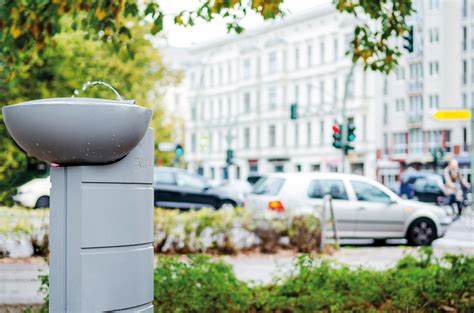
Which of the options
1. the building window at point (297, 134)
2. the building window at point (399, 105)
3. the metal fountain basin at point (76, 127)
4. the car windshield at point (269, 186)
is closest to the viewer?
the metal fountain basin at point (76, 127)

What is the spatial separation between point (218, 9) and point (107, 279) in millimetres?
4053

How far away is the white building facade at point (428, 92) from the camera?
227 ft

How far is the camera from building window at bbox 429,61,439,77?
7131cm

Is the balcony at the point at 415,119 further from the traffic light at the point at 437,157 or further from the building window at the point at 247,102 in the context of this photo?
the building window at the point at 247,102

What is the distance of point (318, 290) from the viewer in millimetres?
7398

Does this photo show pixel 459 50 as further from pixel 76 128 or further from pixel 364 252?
pixel 76 128

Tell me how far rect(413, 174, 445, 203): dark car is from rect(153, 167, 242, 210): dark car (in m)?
16.4

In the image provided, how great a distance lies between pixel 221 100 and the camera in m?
92.4

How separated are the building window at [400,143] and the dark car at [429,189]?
3269 centimetres

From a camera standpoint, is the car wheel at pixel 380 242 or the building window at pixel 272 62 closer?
the car wheel at pixel 380 242

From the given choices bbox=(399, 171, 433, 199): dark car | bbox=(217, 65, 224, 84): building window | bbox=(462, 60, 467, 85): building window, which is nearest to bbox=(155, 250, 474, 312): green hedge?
bbox=(399, 171, 433, 199): dark car

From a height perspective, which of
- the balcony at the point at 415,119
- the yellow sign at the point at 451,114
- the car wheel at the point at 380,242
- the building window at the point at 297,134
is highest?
the balcony at the point at 415,119

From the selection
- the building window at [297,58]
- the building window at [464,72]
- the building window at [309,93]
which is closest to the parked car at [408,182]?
the building window at [464,72]

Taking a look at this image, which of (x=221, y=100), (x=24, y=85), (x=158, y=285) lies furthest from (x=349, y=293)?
(x=221, y=100)
